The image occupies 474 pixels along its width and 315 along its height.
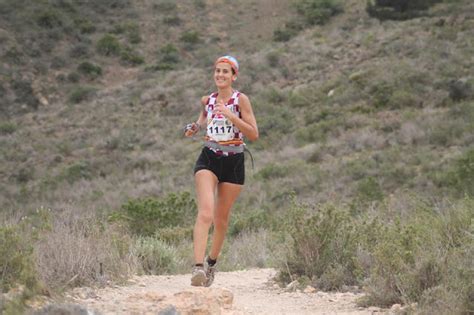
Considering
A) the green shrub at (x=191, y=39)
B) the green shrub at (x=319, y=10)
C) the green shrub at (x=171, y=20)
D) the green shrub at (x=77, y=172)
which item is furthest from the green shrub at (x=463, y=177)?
the green shrub at (x=171, y=20)

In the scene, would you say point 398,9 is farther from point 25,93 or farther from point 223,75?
point 223,75

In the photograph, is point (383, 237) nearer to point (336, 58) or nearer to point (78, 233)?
point (78, 233)

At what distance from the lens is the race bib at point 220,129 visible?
19.4 ft

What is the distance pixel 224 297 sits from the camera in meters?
4.88

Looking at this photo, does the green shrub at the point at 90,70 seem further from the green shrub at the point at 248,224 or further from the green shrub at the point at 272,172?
the green shrub at the point at 248,224

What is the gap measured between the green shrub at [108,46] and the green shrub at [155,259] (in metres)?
36.2

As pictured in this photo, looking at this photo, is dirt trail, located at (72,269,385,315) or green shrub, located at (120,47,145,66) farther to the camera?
green shrub, located at (120,47,145,66)

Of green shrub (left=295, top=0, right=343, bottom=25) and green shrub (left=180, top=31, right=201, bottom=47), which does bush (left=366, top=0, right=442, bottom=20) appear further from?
green shrub (left=180, top=31, right=201, bottom=47)

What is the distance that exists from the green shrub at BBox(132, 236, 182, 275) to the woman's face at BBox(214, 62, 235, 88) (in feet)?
7.40

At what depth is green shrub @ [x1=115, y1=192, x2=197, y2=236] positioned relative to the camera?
513 inches

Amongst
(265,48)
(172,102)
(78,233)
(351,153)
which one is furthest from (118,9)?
(78,233)

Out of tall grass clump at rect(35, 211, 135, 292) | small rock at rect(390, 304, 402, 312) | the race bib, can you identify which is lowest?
small rock at rect(390, 304, 402, 312)

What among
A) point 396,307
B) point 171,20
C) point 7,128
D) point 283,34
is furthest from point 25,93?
point 396,307

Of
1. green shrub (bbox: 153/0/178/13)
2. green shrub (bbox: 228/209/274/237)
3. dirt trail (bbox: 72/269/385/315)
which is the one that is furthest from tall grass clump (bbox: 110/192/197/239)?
green shrub (bbox: 153/0/178/13)
